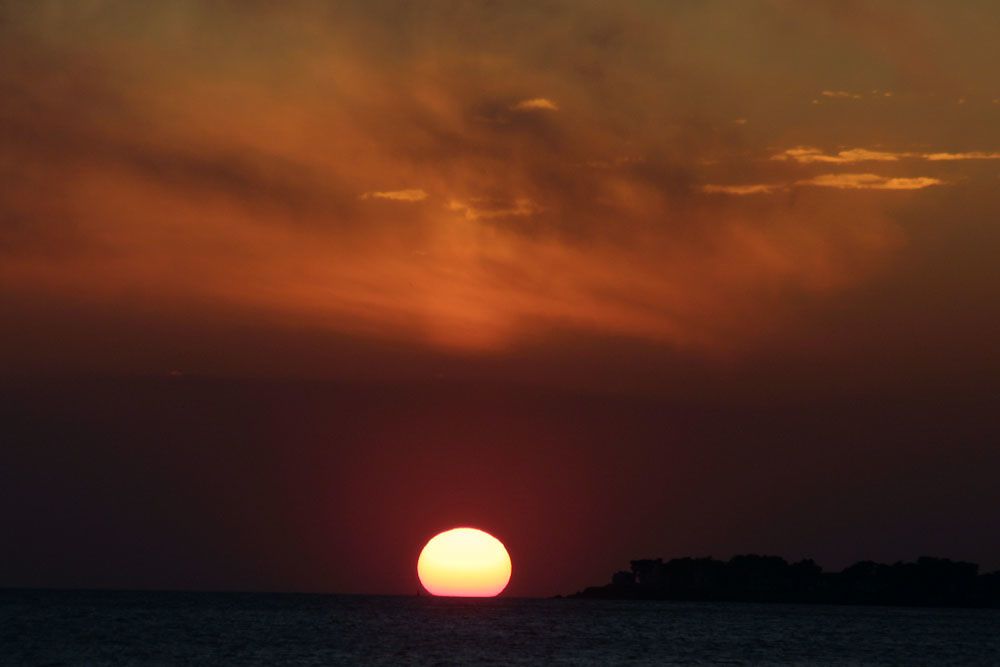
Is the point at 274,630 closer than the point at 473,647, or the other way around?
the point at 473,647

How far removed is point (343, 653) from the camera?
114 metres

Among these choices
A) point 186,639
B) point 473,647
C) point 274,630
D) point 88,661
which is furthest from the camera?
point 274,630

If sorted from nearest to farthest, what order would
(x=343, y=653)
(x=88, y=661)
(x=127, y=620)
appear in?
(x=88, y=661), (x=343, y=653), (x=127, y=620)

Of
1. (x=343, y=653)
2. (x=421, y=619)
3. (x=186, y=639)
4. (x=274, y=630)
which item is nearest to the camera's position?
(x=343, y=653)

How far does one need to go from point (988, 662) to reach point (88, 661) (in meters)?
80.1

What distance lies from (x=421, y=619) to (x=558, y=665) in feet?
306

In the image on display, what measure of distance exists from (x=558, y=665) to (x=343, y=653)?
19.4 metres

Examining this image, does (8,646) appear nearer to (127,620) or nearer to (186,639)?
(186,639)

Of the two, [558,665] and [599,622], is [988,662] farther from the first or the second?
[599,622]

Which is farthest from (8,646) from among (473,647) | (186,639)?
(473,647)

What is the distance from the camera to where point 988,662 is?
12862cm

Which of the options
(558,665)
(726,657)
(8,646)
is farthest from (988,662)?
(8,646)

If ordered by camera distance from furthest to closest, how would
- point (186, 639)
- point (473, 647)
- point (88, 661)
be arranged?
1. point (186, 639)
2. point (473, 647)
3. point (88, 661)

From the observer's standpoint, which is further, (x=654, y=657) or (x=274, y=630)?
(x=274, y=630)
